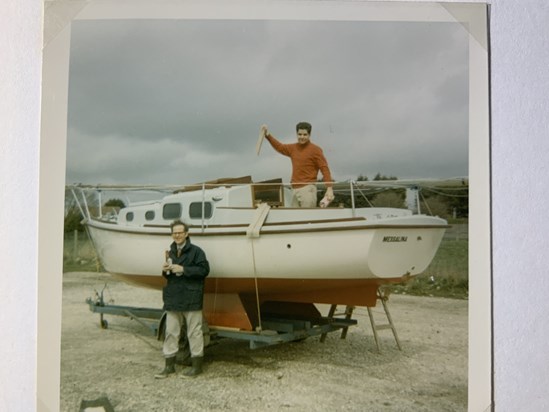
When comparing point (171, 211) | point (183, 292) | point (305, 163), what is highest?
point (305, 163)

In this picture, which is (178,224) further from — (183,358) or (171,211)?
(183,358)

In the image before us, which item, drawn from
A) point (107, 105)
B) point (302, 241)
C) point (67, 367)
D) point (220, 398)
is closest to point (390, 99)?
point (302, 241)

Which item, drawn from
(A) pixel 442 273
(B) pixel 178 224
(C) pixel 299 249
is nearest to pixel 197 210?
(B) pixel 178 224

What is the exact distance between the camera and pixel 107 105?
1.56 metres

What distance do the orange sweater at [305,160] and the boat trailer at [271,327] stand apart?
397 millimetres

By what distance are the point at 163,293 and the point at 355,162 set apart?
2.17 ft

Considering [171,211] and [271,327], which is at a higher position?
[171,211]

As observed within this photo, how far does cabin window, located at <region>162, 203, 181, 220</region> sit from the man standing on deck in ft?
0.07

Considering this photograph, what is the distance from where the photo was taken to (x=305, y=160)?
62.1 inches

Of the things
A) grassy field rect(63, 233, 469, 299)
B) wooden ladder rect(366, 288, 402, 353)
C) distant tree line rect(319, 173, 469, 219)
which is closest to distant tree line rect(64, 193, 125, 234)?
grassy field rect(63, 233, 469, 299)

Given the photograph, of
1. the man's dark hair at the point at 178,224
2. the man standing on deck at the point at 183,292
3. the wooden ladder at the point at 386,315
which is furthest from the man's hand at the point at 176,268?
the wooden ladder at the point at 386,315

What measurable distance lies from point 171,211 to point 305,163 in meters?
0.40

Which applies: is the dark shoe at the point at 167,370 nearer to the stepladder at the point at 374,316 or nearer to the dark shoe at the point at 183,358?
the dark shoe at the point at 183,358

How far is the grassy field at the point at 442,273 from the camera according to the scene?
1553 millimetres
